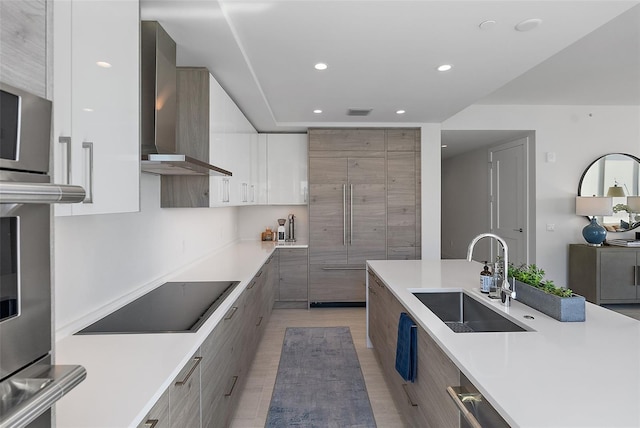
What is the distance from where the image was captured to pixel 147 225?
7.82 feet

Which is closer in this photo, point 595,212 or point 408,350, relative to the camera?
point 408,350

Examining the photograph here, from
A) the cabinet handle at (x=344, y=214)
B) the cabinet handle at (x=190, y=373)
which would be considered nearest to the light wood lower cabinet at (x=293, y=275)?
the cabinet handle at (x=344, y=214)

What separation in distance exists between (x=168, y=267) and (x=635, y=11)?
151 inches

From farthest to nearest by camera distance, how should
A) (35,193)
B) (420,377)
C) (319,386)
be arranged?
1. (319,386)
2. (420,377)
3. (35,193)

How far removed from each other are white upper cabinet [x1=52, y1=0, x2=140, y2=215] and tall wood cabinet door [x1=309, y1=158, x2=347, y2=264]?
10.9ft

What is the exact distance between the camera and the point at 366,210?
4.80 meters

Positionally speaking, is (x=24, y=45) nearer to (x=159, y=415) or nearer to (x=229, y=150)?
(x=159, y=415)

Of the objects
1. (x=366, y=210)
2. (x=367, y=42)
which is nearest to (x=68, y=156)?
(x=367, y=42)

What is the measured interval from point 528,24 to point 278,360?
3148mm

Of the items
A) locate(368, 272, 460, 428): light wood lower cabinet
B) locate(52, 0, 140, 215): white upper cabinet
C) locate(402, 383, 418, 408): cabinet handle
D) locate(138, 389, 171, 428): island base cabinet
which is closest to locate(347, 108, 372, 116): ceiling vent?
locate(368, 272, 460, 428): light wood lower cabinet

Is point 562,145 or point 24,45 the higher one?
point 562,145

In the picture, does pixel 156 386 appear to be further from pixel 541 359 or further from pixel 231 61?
pixel 231 61

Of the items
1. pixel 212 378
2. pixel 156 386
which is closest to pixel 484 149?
pixel 212 378

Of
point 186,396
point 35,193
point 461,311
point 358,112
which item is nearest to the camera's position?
point 35,193
